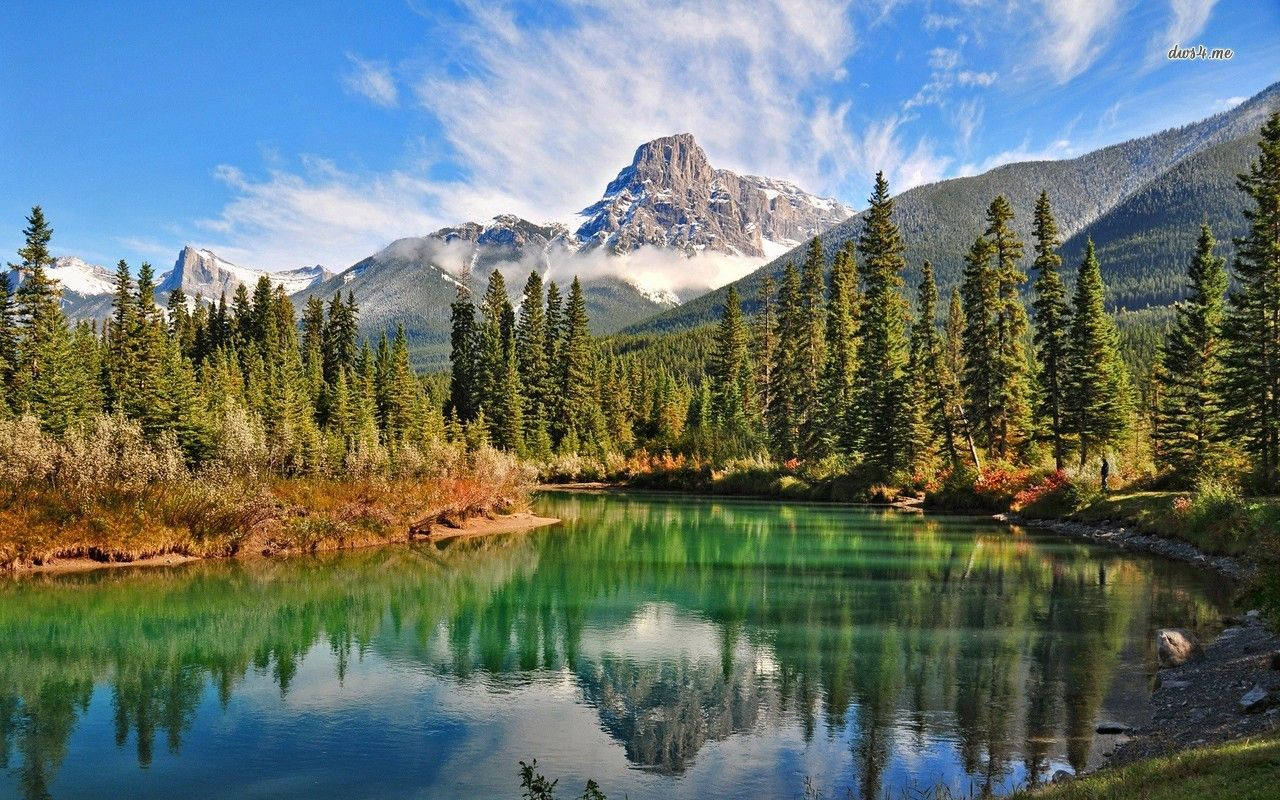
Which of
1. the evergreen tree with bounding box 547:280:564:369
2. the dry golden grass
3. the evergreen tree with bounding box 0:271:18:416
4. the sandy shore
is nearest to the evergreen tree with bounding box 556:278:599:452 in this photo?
the evergreen tree with bounding box 547:280:564:369

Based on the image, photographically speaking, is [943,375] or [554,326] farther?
[554,326]

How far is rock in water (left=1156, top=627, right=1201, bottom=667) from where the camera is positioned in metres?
16.6

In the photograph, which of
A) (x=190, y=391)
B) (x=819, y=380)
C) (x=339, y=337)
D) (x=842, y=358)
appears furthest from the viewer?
(x=339, y=337)

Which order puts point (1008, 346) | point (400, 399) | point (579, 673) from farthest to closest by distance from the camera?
point (400, 399) → point (1008, 346) → point (579, 673)

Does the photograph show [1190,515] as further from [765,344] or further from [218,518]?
[765,344]

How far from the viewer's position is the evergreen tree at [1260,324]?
41.3 meters

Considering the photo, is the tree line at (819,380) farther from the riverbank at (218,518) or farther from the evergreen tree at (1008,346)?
the riverbank at (218,518)

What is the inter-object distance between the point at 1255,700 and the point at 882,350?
5594 centimetres

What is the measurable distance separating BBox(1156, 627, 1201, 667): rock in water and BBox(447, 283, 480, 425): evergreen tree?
81.6 m

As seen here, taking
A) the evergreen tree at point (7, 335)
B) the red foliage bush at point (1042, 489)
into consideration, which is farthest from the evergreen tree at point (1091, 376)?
the evergreen tree at point (7, 335)

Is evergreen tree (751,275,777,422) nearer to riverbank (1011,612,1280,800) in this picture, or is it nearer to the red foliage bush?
the red foliage bush

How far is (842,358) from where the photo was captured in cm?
7169

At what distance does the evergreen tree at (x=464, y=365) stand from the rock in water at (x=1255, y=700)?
8513cm

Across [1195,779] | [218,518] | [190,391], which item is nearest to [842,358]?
[190,391]
